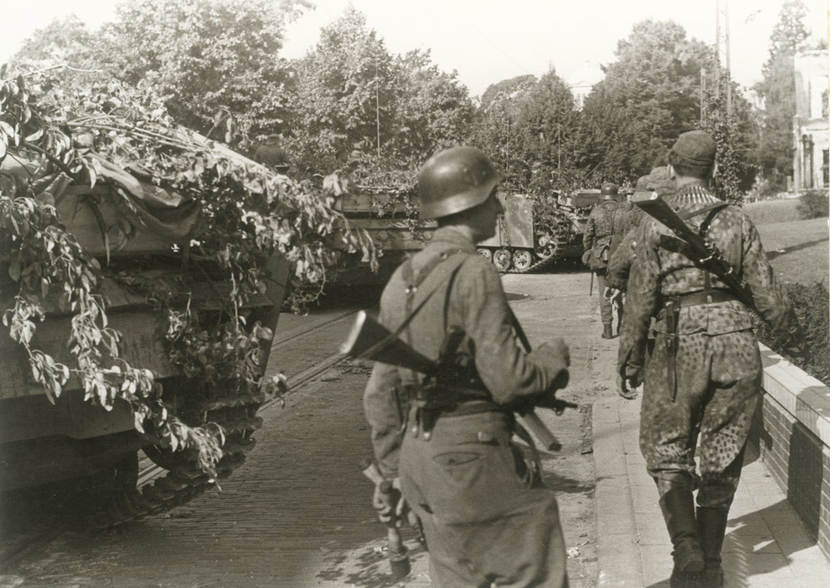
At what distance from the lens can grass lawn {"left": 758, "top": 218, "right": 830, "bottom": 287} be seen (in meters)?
18.9

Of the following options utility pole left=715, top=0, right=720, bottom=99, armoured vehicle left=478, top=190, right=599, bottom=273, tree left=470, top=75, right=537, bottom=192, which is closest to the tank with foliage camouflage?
utility pole left=715, top=0, right=720, bottom=99

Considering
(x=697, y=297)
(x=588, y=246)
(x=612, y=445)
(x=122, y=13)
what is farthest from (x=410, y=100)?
(x=697, y=297)

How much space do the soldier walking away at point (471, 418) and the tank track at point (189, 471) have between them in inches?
109

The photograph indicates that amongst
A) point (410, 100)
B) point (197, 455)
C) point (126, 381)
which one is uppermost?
point (410, 100)

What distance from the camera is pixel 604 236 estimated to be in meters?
14.3

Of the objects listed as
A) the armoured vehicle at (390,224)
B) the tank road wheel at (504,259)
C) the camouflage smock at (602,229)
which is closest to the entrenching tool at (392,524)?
the camouflage smock at (602,229)

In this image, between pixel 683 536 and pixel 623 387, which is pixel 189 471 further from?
pixel 683 536

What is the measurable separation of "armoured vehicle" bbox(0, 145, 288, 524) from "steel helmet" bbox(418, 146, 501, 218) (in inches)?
95.4

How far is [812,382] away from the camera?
6.73 metres

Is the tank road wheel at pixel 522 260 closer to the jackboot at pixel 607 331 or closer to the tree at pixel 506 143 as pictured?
the tree at pixel 506 143

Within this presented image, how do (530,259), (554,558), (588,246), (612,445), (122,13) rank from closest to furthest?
(554,558), (612,445), (588,246), (530,259), (122,13)

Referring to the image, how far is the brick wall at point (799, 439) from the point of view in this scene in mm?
5648

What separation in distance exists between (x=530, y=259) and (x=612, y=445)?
1855cm

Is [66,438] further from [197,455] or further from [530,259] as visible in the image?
[530,259]
